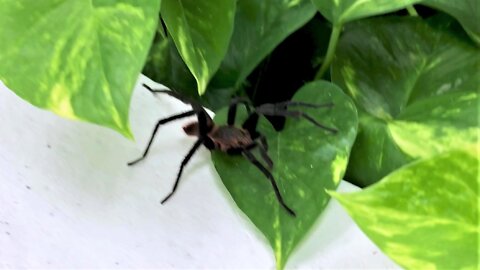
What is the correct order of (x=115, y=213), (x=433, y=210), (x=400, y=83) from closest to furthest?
1. (x=433, y=210)
2. (x=115, y=213)
3. (x=400, y=83)

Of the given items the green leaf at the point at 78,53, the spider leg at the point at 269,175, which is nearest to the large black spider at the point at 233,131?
the spider leg at the point at 269,175

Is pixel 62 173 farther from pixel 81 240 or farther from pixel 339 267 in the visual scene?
pixel 339 267

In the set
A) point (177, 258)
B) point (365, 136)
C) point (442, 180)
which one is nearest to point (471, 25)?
point (365, 136)

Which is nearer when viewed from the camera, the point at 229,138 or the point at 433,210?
the point at 433,210

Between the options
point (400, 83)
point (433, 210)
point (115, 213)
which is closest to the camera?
point (433, 210)

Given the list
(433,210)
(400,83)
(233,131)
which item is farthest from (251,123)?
(433,210)

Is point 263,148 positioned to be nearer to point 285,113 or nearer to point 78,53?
point 285,113
